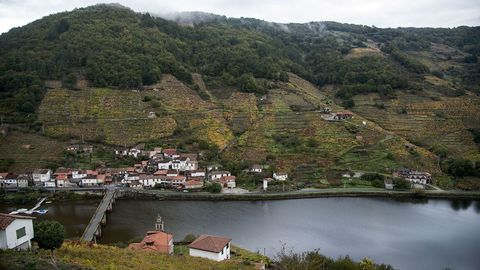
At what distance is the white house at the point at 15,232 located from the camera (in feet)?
59.4

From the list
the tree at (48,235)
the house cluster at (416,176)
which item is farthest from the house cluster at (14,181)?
the house cluster at (416,176)

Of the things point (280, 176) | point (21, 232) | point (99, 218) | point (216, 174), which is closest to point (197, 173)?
point (216, 174)

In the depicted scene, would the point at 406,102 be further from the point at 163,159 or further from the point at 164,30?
the point at 164,30

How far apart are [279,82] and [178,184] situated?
34976 millimetres

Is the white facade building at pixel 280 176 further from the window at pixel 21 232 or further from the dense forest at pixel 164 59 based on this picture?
the window at pixel 21 232

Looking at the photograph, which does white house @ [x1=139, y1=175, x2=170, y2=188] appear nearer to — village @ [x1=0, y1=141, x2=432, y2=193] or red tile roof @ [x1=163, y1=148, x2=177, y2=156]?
village @ [x1=0, y1=141, x2=432, y2=193]

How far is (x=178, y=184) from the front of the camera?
45875 mm

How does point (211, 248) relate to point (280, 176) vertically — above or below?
below

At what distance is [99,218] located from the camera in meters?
36.6

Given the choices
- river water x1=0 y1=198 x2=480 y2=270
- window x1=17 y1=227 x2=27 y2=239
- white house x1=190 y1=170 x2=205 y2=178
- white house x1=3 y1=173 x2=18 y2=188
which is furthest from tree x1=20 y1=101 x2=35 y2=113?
window x1=17 y1=227 x2=27 y2=239

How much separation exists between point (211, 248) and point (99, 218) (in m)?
15.4

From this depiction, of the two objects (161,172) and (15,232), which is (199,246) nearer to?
(15,232)

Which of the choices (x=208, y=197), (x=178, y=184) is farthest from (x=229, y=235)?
(x=178, y=184)

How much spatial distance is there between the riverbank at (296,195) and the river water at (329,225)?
975 millimetres
